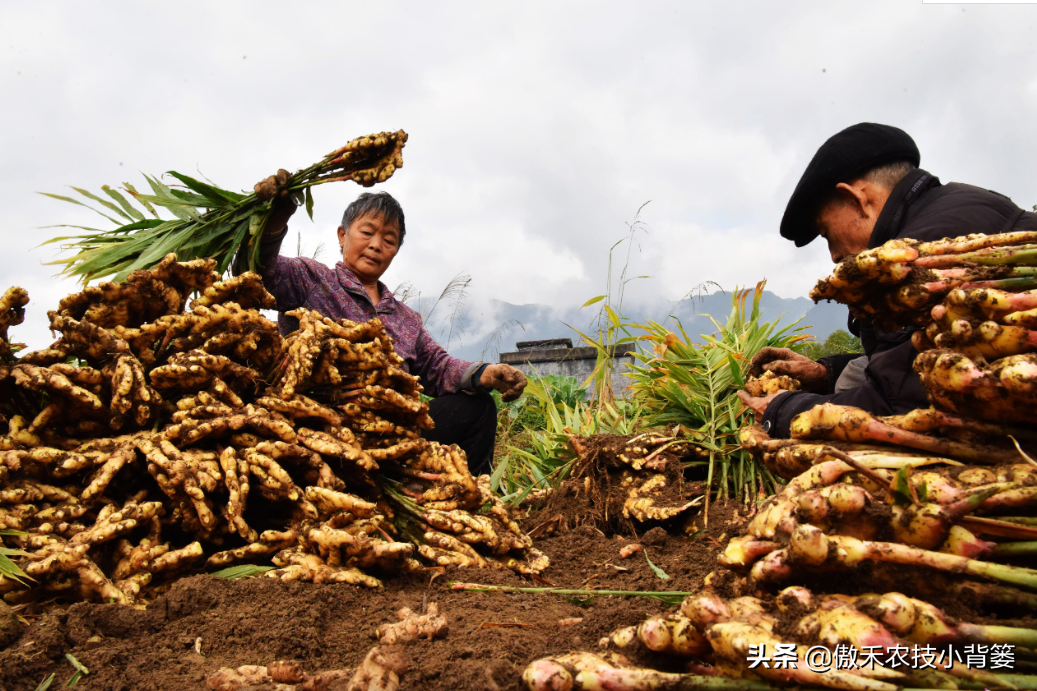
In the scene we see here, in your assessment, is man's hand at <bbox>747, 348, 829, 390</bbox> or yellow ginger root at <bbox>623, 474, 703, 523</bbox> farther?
yellow ginger root at <bbox>623, 474, 703, 523</bbox>

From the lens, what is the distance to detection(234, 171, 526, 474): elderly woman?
3299mm

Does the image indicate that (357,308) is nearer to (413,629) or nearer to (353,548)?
(353,548)

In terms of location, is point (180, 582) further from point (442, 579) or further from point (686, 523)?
point (686, 523)

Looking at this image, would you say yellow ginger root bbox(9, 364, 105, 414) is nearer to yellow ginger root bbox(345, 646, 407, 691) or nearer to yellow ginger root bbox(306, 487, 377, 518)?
yellow ginger root bbox(306, 487, 377, 518)

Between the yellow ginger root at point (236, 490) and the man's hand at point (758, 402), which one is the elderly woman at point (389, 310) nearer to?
the man's hand at point (758, 402)

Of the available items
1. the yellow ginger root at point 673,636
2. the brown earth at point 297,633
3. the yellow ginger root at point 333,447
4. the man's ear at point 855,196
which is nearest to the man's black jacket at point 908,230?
the man's ear at point 855,196

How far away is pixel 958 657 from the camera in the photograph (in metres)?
0.86

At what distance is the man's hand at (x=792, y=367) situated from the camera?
2621 millimetres

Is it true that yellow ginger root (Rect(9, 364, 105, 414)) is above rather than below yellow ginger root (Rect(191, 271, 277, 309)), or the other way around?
below

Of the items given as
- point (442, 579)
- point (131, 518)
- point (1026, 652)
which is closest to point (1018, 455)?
point (1026, 652)

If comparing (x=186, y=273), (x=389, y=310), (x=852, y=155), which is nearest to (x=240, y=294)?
(x=186, y=273)

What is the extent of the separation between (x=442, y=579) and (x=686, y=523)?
4.65 ft

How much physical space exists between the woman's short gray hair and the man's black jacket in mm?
2340

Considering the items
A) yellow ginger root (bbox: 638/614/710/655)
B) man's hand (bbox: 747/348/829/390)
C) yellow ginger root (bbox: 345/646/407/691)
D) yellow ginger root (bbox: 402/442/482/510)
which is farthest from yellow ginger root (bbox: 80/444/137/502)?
man's hand (bbox: 747/348/829/390)
